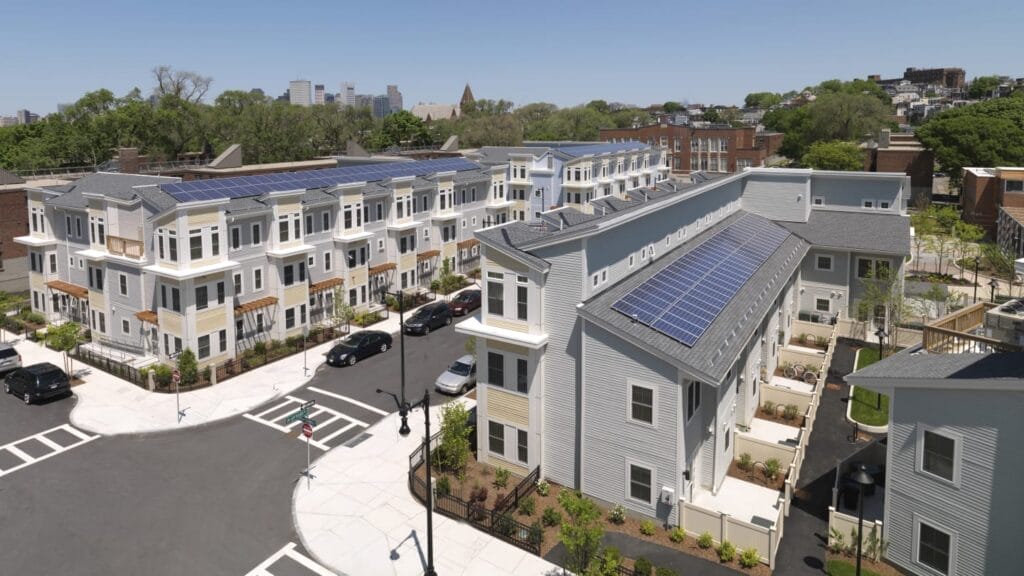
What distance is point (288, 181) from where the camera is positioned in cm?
4444

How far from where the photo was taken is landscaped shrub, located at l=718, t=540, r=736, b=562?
2025 cm

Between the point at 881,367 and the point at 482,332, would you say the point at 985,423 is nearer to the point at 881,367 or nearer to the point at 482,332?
the point at 881,367

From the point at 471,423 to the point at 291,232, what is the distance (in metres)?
19.3

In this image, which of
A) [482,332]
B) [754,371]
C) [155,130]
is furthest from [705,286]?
[155,130]

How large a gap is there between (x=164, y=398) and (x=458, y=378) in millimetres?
14286

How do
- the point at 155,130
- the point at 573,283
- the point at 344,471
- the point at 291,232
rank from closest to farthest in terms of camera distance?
1. the point at 573,283
2. the point at 344,471
3. the point at 291,232
4. the point at 155,130

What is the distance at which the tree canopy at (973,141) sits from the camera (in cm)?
8394

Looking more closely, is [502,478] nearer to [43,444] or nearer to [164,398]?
[164,398]

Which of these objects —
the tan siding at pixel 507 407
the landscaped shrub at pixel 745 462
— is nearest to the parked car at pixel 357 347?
the tan siding at pixel 507 407

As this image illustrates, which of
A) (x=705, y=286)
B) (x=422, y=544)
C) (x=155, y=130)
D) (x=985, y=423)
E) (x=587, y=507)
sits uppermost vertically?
(x=155, y=130)

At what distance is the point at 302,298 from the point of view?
42625mm

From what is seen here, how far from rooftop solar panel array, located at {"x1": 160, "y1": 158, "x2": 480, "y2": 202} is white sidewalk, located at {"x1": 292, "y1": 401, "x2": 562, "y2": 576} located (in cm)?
1852

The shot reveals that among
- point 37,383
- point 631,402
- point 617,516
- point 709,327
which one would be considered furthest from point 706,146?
point 37,383

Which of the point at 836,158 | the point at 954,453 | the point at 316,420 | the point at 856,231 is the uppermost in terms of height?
the point at 836,158
